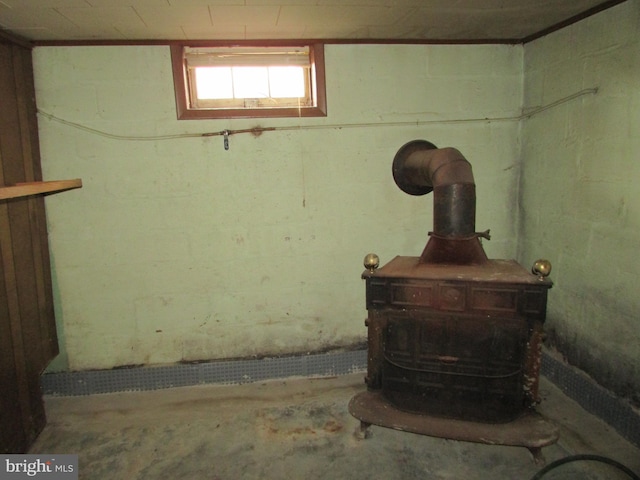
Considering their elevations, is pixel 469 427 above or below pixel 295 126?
below

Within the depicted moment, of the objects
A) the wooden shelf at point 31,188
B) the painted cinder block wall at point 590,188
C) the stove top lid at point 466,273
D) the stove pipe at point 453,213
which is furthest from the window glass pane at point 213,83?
the painted cinder block wall at point 590,188

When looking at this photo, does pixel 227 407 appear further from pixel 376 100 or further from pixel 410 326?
pixel 376 100

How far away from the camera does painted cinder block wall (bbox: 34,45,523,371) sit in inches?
111

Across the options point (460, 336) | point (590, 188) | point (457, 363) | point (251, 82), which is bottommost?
point (457, 363)

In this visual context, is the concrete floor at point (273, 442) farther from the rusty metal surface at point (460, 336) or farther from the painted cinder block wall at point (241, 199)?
the painted cinder block wall at point (241, 199)

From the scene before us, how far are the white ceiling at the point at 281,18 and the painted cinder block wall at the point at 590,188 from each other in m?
0.23

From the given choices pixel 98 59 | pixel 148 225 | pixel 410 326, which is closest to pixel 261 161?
pixel 148 225

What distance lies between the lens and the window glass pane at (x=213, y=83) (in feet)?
9.53

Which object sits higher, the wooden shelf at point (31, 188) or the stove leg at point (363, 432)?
the wooden shelf at point (31, 188)

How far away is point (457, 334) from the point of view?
230 centimetres

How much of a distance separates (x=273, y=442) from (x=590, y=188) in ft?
8.16

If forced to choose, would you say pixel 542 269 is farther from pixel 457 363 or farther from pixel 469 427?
pixel 469 427

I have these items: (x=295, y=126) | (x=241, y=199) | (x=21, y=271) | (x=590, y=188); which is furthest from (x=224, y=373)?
(x=590, y=188)

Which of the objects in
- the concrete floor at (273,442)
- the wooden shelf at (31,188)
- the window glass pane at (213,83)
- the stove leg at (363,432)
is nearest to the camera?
the wooden shelf at (31,188)
